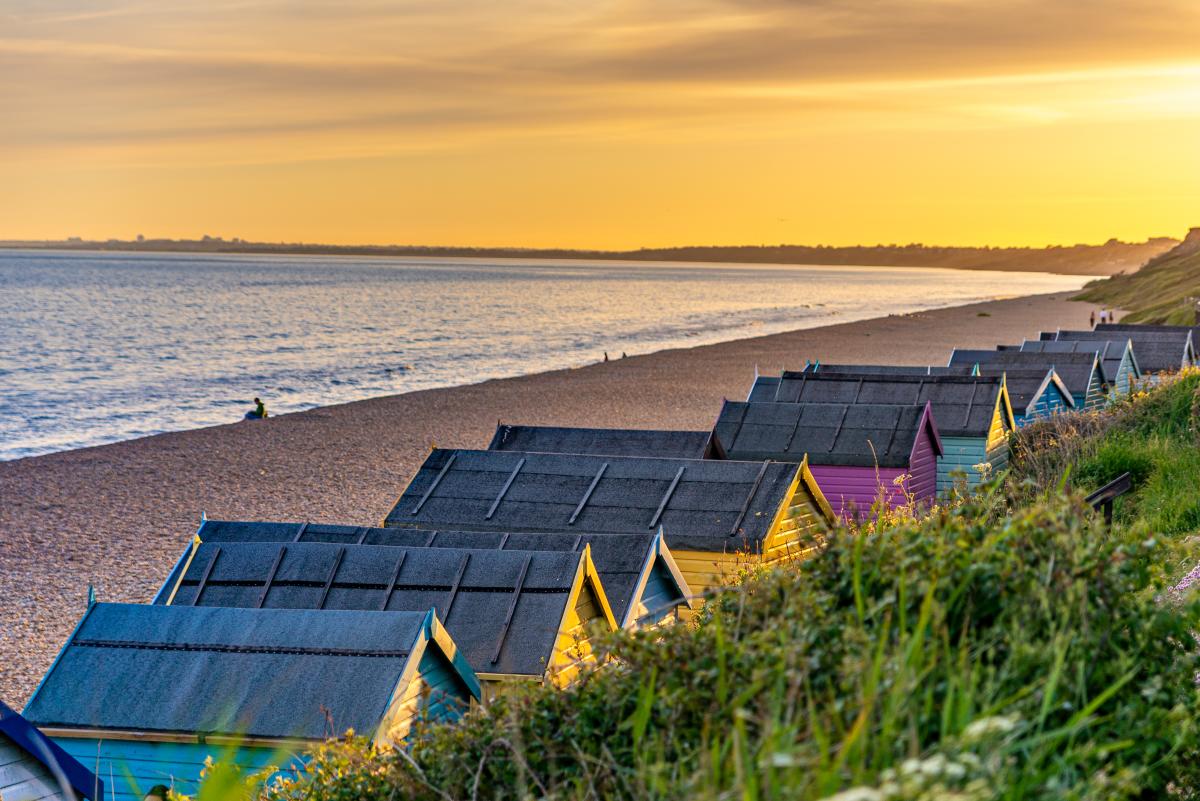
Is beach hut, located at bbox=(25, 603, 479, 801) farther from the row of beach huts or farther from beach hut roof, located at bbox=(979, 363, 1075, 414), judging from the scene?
beach hut roof, located at bbox=(979, 363, 1075, 414)

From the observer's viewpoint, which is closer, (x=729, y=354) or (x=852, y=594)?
(x=852, y=594)

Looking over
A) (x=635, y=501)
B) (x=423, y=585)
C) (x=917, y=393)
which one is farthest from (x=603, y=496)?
(x=917, y=393)

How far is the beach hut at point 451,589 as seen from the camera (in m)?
10.0

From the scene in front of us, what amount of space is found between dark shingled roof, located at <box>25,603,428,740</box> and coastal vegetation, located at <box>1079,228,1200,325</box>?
182 feet

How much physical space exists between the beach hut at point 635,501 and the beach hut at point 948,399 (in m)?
5.97

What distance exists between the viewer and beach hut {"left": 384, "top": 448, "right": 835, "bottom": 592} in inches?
544

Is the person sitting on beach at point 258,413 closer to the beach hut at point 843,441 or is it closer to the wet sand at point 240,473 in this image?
the wet sand at point 240,473

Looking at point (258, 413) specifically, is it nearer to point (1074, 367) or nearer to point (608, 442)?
point (1074, 367)

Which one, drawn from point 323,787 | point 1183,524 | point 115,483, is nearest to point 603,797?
point 323,787

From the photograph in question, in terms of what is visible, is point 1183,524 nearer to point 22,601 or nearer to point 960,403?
point 960,403

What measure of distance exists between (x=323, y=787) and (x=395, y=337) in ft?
284

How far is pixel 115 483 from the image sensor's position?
1232 inches

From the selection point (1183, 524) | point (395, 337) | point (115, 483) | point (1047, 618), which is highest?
point (395, 337)

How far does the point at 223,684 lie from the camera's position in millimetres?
8562
